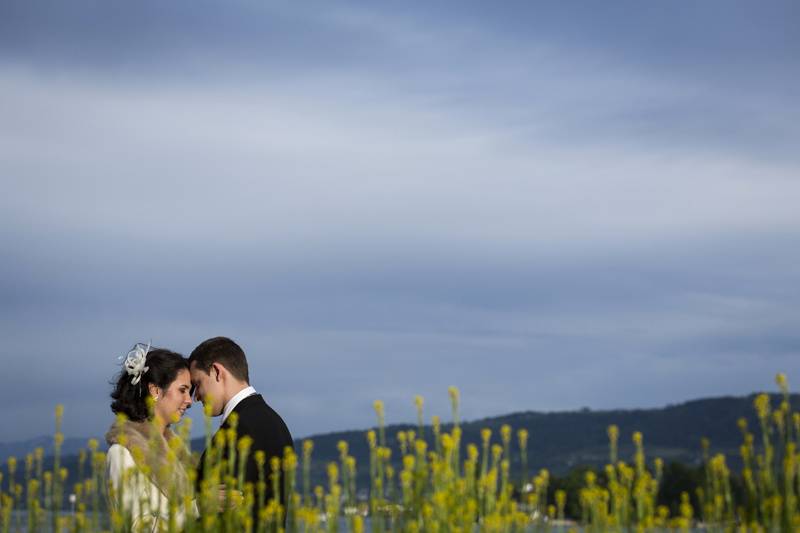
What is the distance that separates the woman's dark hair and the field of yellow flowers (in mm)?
1536

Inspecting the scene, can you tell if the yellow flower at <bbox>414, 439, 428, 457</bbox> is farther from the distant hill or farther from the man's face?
the distant hill

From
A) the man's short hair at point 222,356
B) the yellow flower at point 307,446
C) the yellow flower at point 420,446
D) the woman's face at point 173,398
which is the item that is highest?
the man's short hair at point 222,356

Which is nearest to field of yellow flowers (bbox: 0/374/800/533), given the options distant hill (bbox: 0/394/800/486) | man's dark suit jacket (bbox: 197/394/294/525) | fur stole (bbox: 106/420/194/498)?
fur stole (bbox: 106/420/194/498)

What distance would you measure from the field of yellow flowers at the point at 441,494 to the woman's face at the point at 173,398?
5.39 feet

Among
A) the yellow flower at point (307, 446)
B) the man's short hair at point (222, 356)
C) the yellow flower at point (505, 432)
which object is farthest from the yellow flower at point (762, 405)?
the man's short hair at point (222, 356)

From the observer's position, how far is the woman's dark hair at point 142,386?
7113 mm

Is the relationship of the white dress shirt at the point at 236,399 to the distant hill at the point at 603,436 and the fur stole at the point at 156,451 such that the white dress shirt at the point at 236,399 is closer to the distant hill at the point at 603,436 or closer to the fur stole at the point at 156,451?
the fur stole at the point at 156,451

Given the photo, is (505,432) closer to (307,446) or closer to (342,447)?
(342,447)

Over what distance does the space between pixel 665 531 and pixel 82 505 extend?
9.52ft

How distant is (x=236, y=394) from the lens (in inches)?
281

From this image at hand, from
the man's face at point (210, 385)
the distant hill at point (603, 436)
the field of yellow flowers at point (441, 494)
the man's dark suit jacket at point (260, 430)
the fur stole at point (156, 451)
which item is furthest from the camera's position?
the distant hill at point (603, 436)

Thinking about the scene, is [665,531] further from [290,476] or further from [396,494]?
[290,476]

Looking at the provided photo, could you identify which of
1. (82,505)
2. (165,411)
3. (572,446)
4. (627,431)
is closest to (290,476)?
(82,505)

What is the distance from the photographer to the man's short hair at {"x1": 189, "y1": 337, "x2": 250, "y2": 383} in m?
7.11
